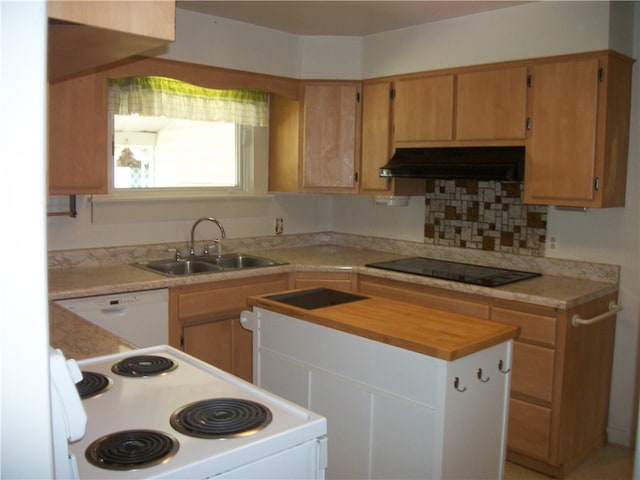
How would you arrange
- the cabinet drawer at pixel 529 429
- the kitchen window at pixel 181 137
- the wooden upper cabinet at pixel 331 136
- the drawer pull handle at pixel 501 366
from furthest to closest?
the wooden upper cabinet at pixel 331 136, the kitchen window at pixel 181 137, the cabinet drawer at pixel 529 429, the drawer pull handle at pixel 501 366

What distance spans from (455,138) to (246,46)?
1536 millimetres

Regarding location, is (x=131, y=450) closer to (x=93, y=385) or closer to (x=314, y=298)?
(x=93, y=385)

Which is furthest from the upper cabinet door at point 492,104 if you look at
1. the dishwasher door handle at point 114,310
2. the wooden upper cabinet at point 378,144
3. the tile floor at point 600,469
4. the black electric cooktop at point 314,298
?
the dishwasher door handle at point 114,310

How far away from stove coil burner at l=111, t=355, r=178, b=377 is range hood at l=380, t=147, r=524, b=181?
7.69 ft

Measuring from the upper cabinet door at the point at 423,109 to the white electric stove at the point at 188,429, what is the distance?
2663mm

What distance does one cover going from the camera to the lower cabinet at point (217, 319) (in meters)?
3.44

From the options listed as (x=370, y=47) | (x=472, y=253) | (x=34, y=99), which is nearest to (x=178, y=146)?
(x=370, y=47)

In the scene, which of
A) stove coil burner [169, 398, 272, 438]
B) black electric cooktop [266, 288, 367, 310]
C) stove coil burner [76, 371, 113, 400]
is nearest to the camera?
stove coil burner [169, 398, 272, 438]

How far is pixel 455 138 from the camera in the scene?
379cm

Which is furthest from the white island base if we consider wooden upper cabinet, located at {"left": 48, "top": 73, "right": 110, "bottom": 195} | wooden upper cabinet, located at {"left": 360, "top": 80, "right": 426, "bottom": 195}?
wooden upper cabinet, located at {"left": 360, "top": 80, "right": 426, "bottom": 195}

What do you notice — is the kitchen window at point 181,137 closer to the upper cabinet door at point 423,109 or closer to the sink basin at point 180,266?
the sink basin at point 180,266

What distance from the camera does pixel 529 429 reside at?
127 inches

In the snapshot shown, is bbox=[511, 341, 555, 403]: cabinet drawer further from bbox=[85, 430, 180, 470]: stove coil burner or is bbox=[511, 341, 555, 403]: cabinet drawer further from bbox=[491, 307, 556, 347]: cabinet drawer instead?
bbox=[85, 430, 180, 470]: stove coil burner

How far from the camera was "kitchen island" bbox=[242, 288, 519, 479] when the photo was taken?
2158mm
